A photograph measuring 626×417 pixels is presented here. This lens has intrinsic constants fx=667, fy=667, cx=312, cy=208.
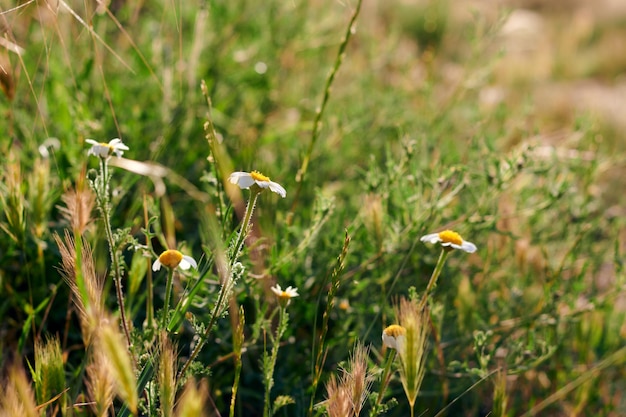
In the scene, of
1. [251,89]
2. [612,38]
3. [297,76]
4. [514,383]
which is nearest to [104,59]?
[251,89]

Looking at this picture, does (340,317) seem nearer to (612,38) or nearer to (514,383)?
(514,383)

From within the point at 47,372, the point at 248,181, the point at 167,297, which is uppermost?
the point at 248,181

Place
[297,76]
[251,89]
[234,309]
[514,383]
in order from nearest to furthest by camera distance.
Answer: [234,309], [514,383], [251,89], [297,76]

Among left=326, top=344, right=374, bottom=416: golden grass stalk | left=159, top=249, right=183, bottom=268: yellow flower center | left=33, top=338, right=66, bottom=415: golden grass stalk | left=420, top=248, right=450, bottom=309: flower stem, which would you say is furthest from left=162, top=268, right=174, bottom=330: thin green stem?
left=420, top=248, right=450, bottom=309: flower stem

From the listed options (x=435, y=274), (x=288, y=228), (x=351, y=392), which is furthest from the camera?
(x=288, y=228)

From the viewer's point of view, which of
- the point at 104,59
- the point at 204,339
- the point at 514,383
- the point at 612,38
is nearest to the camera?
the point at 204,339

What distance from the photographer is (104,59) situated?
8.49 ft

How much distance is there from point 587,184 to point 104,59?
181 centimetres

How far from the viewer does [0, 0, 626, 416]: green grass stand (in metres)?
1.30

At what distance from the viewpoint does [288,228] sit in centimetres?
148

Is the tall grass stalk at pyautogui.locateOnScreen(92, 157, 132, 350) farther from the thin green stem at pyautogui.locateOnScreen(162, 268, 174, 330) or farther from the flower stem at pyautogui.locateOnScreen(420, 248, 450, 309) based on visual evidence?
the flower stem at pyautogui.locateOnScreen(420, 248, 450, 309)

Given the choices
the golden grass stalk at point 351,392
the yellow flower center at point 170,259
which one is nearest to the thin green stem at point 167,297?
the yellow flower center at point 170,259

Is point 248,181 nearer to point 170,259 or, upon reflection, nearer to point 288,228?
point 170,259

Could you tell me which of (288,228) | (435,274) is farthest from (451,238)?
(288,228)
